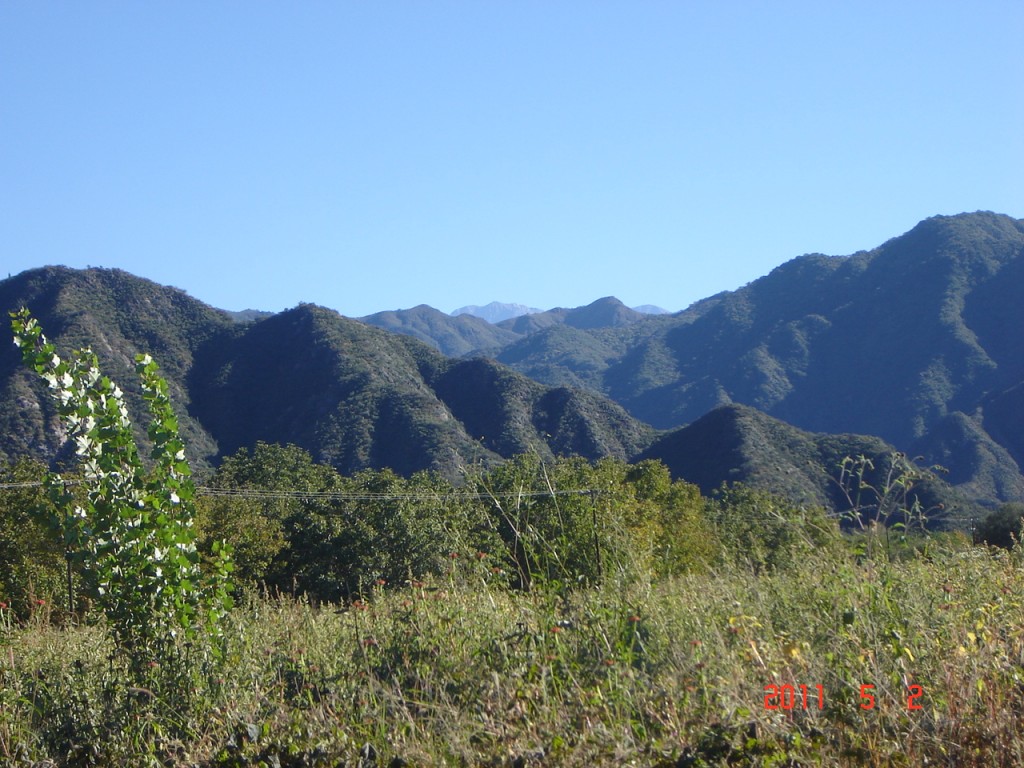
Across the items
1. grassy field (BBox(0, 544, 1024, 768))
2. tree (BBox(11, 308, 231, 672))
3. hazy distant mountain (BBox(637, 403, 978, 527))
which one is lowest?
hazy distant mountain (BBox(637, 403, 978, 527))

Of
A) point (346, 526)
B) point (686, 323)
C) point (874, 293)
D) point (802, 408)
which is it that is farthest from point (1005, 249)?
point (346, 526)

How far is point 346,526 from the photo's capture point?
23.4 metres

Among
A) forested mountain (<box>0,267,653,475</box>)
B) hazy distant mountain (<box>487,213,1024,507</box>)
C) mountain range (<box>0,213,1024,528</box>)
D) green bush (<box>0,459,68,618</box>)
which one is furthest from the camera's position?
hazy distant mountain (<box>487,213,1024,507</box>)

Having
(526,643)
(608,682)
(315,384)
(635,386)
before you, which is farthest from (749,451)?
(635,386)

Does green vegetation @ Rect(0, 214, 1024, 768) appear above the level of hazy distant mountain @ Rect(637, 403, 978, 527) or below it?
above

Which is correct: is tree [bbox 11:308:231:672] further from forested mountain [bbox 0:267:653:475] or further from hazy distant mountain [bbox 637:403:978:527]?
forested mountain [bbox 0:267:653:475]

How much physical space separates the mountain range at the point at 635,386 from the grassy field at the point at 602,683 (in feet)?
75.9
